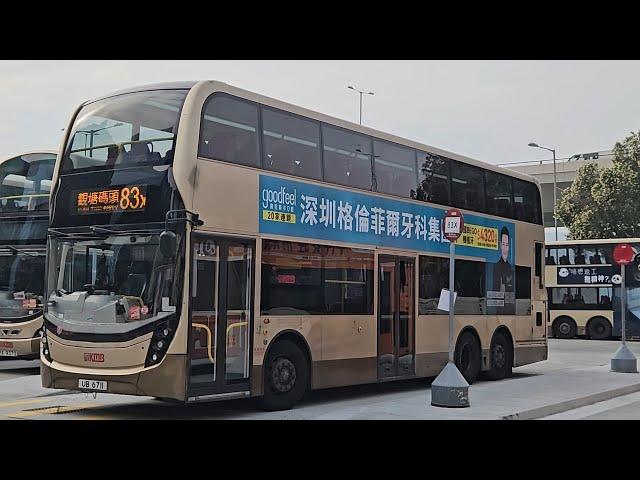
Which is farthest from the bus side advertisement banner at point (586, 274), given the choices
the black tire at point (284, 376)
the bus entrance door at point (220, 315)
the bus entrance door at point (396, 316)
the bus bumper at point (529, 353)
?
the bus entrance door at point (220, 315)

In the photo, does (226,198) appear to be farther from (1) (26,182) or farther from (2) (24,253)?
(1) (26,182)

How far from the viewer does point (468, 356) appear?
15680mm

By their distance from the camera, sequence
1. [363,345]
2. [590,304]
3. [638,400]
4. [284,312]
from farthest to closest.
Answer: [590,304] → [638,400] → [363,345] → [284,312]

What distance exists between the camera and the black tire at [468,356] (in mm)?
15359

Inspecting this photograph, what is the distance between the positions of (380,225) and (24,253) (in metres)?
7.99

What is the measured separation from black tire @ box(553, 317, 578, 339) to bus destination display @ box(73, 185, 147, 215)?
26024mm

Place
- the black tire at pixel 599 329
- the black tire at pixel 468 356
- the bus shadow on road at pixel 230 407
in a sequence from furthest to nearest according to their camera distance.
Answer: the black tire at pixel 599 329
the black tire at pixel 468 356
the bus shadow on road at pixel 230 407

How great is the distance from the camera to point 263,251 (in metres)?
11.2

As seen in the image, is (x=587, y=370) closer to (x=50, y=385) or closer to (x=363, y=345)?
(x=363, y=345)

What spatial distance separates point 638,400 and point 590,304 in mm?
19030

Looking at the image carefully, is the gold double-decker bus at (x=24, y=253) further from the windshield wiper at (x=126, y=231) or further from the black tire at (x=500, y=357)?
the black tire at (x=500, y=357)

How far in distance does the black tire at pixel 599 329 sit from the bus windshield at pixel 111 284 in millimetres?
25769

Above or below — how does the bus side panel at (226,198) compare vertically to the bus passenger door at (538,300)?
above
